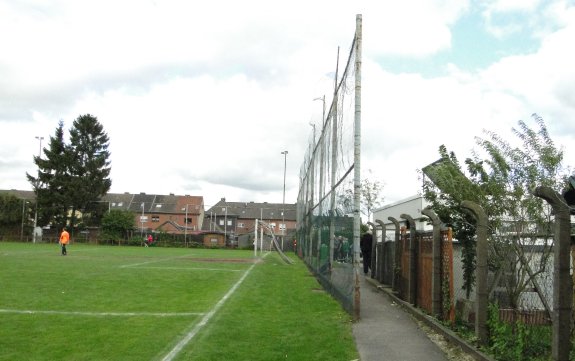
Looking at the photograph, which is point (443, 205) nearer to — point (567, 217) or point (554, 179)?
point (554, 179)

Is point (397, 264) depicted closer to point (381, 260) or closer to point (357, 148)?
point (381, 260)

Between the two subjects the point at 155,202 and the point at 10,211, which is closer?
the point at 10,211

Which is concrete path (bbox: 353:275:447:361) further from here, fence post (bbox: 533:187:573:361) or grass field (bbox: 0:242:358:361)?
fence post (bbox: 533:187:573:361)

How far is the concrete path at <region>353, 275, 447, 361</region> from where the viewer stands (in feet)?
23.8

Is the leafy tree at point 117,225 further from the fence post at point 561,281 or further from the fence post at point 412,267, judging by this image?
the fence post at point 561,281

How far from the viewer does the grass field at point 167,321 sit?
7.30m

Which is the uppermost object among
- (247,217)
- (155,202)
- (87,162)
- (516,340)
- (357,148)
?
(87,162)

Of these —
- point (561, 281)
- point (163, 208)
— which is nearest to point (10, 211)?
point (163, 208)

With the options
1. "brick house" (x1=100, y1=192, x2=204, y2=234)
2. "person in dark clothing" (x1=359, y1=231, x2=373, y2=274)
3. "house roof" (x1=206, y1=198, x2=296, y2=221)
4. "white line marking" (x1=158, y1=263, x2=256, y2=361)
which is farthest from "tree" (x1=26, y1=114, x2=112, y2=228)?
"white line marking" (x1=158, y1=263, x2=256, y2=361)

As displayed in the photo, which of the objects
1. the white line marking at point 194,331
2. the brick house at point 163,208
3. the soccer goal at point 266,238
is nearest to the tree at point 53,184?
the brick house at point 163,208

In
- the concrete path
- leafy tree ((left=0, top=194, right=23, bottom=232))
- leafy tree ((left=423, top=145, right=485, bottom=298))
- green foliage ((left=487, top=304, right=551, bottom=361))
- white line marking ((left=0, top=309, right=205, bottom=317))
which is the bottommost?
the concrete path

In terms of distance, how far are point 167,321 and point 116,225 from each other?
58616 millimetres

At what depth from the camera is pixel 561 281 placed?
196 inches

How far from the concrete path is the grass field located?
25cm
